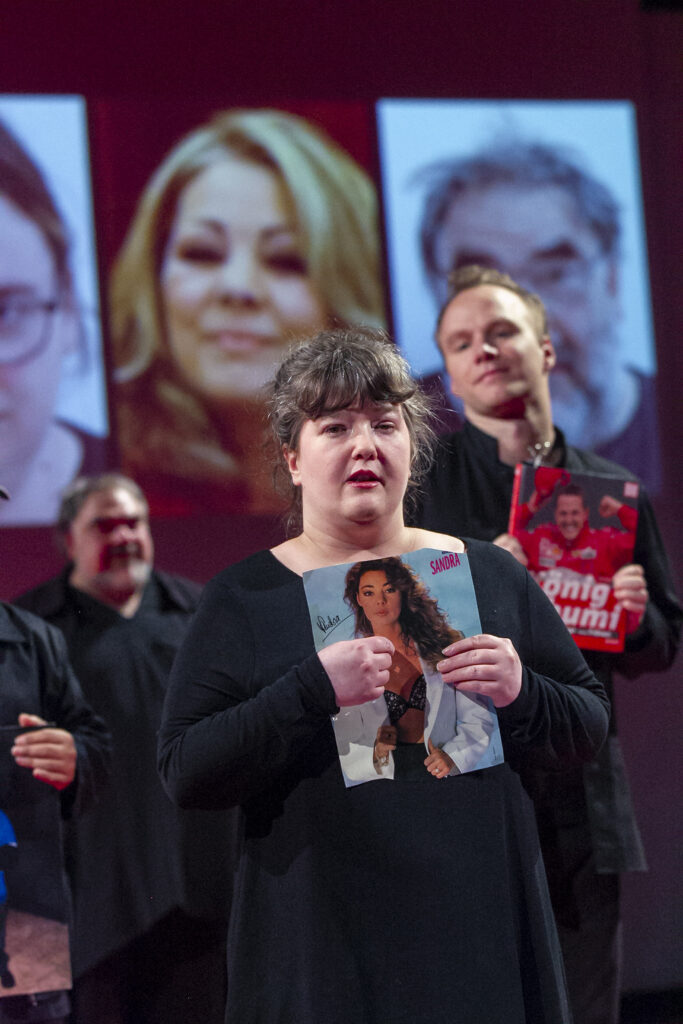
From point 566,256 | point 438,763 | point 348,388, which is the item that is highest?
point 566,256

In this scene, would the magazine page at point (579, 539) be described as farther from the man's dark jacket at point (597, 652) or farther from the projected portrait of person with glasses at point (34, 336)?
the projected portrait of person with glasses at point (34, 336)

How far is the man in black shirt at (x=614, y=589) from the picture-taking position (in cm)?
226

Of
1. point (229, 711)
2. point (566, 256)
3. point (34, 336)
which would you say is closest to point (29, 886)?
point (229, 711)

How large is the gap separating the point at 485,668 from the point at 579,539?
933 millimetres

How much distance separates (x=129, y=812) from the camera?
2.99 meters

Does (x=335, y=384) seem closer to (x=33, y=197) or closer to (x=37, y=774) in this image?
(x=37, y=774)

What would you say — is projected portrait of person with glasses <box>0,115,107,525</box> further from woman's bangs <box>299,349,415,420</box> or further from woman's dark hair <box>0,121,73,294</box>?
woman's bangs <box>299,349,415,420</box>

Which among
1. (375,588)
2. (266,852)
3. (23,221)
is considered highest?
(23,221)

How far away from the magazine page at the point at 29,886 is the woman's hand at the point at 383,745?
0.85m

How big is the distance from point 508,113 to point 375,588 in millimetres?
2931

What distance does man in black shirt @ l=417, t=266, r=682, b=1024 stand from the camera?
7.43 feet

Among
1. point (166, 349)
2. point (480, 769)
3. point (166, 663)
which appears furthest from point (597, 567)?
point (166, 349)

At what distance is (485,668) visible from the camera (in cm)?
137

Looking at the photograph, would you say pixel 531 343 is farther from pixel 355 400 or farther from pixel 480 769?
pixel 480 769
